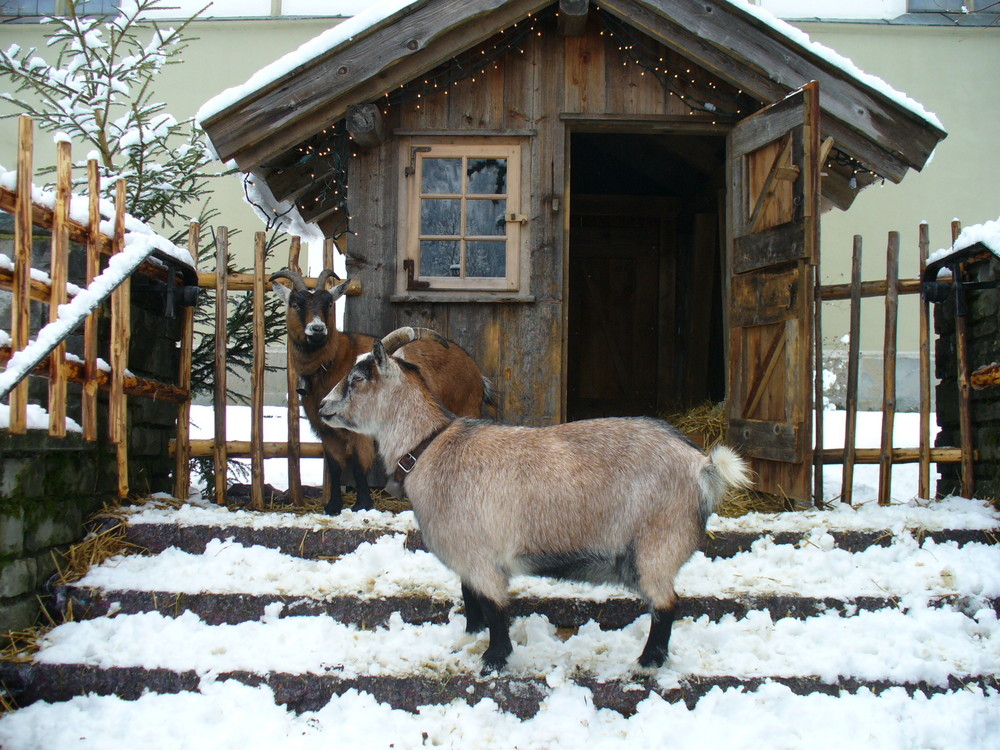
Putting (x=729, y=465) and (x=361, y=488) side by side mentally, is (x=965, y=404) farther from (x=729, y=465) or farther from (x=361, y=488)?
(x=361, y=488)

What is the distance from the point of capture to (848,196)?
7.55m

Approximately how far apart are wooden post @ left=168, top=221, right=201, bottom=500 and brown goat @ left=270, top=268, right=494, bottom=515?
595 millimetres

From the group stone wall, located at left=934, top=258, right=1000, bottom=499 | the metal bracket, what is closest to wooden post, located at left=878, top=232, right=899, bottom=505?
stone wall, located at left=934, top=258, right=1000, bottom=499

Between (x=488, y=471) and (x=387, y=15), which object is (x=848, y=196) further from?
(x=488, y=471)

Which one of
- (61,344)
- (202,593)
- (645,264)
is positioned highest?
(645,264)

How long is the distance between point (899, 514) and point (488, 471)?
2808mm

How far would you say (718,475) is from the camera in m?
3.25

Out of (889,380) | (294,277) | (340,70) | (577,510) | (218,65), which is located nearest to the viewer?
(577,510)

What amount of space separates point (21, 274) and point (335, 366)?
2.27 meters

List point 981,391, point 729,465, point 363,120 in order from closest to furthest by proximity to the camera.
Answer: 1. point 729,465
2. point 981,391
3. point 363,120

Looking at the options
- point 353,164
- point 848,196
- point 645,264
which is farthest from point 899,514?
point 645,264

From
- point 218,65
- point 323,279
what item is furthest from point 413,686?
point 218,65

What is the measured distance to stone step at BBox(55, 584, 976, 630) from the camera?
3.77 metres

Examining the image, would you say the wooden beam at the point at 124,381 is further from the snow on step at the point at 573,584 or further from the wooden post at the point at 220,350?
the snow on step at the point at 573,584
